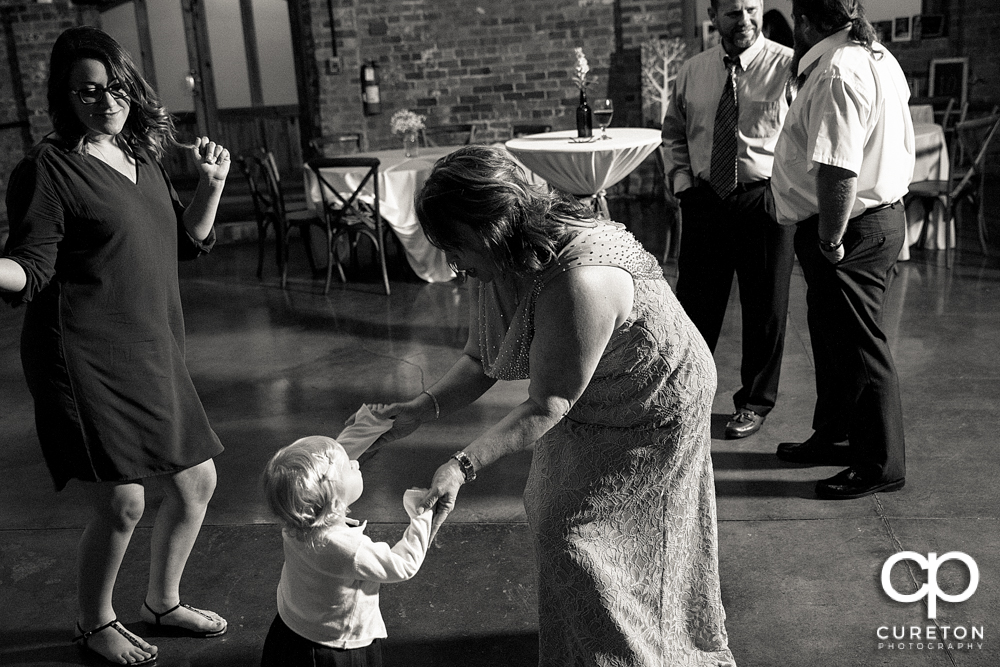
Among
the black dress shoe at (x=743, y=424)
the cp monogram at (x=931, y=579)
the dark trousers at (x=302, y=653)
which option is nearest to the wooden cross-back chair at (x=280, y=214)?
the black dress shoe at (x=743, y=424)

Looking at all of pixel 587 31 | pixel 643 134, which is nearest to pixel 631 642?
pixel 643 134

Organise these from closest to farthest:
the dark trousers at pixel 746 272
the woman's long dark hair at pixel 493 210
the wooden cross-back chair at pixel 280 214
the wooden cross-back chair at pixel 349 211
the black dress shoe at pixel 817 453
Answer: the woman's long dark hair at pixel 493 210 < the black dress shoe at pixel 817 453 < the dark trousers at pixel 746 272 < the wooden cross-back chair at pixel 349 211 < the wooden cross-back chair at pixel 280 214

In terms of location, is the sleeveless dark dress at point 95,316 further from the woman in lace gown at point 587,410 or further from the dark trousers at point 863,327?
the dark trousers at point 863,327

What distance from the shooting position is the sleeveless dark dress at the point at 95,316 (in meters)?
1.96

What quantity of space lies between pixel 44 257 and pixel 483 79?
7.60 meters

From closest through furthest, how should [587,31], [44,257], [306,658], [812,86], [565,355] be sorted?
1. [565,355]
2. [306,658]
3. [44,257]
4. [812,86]
5. [587,31]

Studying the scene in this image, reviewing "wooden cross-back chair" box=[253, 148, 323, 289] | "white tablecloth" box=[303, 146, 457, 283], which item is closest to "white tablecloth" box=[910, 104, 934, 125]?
"white tablecloth" box=[303, 146, 457, 283]

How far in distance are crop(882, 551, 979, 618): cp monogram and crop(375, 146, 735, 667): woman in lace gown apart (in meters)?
0.69

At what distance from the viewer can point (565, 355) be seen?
1.62 meters

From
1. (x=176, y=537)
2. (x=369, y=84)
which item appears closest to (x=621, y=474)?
(x=176, y=537)

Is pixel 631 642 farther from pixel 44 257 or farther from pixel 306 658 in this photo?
pixel 44 257

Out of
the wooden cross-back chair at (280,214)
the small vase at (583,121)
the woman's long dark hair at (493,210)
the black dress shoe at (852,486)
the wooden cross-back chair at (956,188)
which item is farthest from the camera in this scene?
the wooden cross-back chair at (280,214)

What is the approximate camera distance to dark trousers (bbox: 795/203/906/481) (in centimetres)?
276

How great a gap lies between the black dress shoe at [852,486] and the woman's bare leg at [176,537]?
182cm
